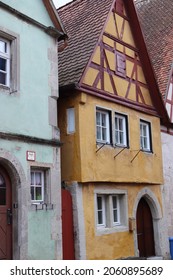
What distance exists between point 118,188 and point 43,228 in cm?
342

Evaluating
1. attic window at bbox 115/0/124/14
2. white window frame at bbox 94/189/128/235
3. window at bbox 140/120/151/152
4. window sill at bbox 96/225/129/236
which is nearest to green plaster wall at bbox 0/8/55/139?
white window frame at bbox 94/189/128/235

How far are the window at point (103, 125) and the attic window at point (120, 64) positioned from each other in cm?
147

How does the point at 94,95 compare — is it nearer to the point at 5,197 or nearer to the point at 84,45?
the point at 84,45

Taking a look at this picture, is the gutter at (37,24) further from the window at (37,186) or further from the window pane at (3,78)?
the window at (37,186)

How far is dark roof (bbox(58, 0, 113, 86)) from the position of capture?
10703mm

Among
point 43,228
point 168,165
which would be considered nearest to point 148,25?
point 168,165

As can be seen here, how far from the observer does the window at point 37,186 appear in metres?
8.63

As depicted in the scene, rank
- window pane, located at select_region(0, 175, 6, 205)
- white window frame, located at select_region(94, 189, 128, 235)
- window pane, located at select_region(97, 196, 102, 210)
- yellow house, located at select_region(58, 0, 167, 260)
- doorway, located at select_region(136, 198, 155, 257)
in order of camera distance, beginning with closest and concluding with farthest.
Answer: window pane, located at select_region(0, 175, 6, 205) → yellow house, located at select_region(58, 0, 167, 260) → white window frame, located at select_region(94, 189, 128, 235) → window pane, located at select_region(97, 196, 102, 210) → doorway, located at select_region(136, 198, 155, 257)

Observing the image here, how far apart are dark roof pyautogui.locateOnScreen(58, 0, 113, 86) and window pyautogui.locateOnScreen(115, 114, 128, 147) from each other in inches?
81.6

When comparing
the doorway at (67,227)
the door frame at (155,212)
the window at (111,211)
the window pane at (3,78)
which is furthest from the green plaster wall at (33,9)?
the door frame at (155,212)

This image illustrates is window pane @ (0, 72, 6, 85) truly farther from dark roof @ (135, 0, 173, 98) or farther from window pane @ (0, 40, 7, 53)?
dark roof @ (135, 0, 173, 98)

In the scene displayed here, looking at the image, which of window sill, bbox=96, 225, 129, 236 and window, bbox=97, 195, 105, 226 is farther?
window, bbox=97, 195, 105, 226

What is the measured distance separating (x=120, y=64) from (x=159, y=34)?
246 inches

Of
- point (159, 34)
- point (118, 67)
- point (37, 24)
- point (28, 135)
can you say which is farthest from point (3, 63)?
point (159, 34)
